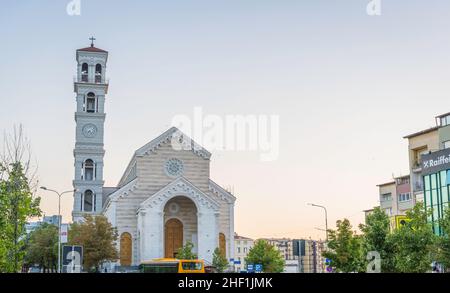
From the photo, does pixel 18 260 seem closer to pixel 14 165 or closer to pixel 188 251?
pixel 14 165

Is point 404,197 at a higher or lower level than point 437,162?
lower

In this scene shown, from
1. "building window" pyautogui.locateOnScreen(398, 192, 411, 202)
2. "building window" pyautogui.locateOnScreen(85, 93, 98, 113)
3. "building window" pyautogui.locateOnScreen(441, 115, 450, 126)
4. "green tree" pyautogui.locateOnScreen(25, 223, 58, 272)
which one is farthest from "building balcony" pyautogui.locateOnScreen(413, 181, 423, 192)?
"green tree" pyautogui.locateOnScreen(25, 223, 58, 272)

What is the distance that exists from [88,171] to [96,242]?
23.4 meters

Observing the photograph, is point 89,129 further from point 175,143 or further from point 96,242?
point 96,242

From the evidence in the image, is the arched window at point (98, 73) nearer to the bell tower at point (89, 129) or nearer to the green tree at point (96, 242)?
the bell tower at point (89, 129)

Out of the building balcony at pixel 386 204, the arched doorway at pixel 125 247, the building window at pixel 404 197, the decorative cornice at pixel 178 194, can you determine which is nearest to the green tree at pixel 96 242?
the decorative cornice at pixel 178 194

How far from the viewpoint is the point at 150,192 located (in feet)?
260

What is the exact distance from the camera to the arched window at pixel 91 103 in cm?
8856

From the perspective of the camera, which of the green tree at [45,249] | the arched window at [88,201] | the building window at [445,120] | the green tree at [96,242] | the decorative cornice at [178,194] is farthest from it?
the arched window at [88,201]

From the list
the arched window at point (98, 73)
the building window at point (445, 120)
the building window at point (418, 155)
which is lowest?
the building window at point (418, 155)

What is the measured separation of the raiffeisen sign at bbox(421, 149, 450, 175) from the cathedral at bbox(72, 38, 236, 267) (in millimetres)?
26341

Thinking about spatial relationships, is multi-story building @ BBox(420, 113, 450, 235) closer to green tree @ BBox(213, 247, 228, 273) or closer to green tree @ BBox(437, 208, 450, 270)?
green tree @ BBox(437, 208, 450, 270)

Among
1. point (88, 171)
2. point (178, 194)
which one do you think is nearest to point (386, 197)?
point (178, 194)

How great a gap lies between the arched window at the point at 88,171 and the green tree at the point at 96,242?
19338mm
